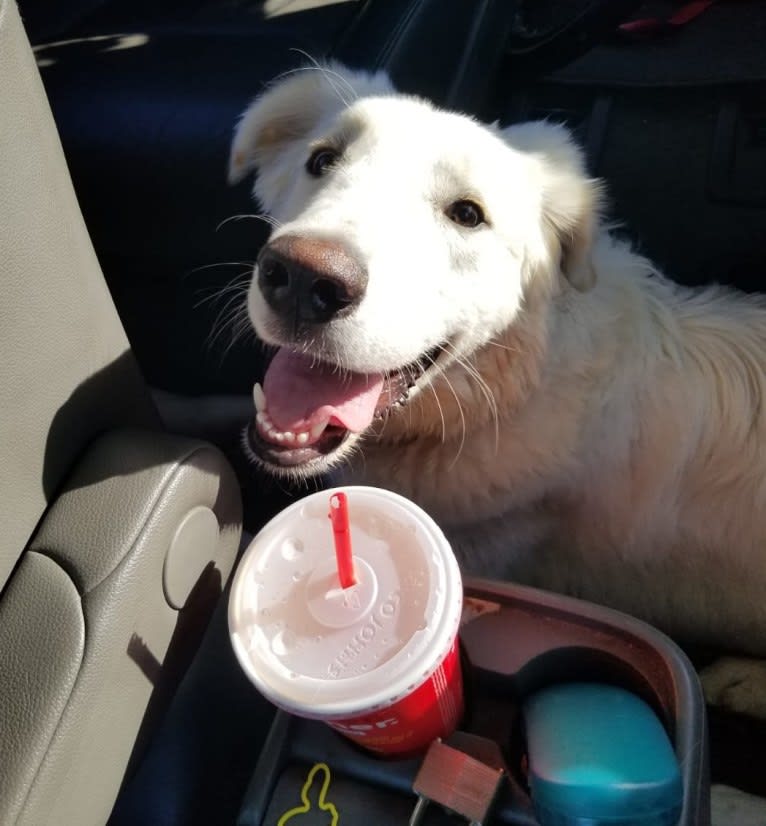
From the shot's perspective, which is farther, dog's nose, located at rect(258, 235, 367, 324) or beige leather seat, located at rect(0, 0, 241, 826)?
dog's nose, located at rect(258, 235, 367, 324)

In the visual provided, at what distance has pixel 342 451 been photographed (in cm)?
126

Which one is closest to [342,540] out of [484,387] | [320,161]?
[484,387]

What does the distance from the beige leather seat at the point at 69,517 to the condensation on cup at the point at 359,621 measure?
0.12 meters

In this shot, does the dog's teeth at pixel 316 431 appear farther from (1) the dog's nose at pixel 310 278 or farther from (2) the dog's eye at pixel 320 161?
(2) the dog's eye at pixel 320 161

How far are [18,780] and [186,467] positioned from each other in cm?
36

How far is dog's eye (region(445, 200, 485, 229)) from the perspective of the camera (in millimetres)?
1225

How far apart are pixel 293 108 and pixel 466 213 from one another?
46 cm

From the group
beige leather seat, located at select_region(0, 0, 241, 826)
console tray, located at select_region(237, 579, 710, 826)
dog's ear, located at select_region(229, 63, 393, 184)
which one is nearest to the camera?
beige leather seat, located at select_region(0, 0, 241, 826)

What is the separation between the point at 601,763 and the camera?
88 centimetres

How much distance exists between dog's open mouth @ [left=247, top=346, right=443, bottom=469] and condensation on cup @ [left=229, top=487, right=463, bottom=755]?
0.25m

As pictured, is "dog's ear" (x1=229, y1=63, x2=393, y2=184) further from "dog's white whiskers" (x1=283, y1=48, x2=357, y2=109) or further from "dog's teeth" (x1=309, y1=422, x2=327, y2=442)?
"dog's teeth" (x1=309, y1=422, x2=327, y2=442)

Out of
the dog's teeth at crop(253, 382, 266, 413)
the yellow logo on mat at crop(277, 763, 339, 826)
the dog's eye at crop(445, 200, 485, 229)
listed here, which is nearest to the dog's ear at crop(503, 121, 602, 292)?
the dog's eye at crop(445, 200, 485, 229)

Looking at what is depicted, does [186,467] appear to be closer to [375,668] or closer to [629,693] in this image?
[375,668]

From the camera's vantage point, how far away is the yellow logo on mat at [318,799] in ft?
3.13
